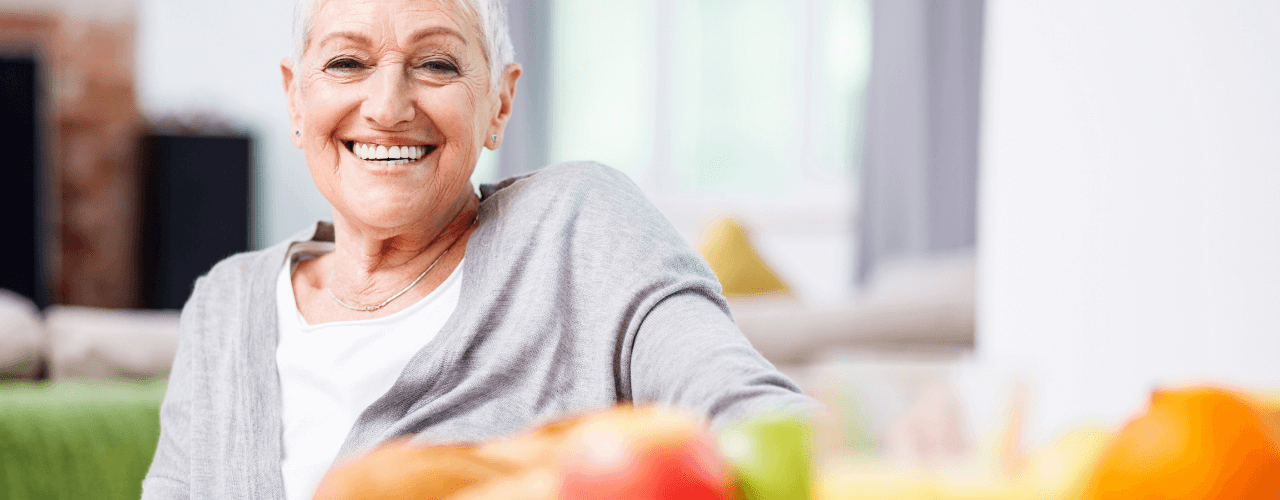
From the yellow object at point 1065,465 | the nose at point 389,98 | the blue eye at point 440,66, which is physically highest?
the blue eye at point 440,66

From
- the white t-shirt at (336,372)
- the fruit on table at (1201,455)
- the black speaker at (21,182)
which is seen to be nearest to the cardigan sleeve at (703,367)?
the fruit on table at (1201,455)

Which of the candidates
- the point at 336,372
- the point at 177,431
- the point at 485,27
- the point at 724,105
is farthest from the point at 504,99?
the point at 724,105

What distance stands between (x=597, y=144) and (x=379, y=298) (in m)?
4.45

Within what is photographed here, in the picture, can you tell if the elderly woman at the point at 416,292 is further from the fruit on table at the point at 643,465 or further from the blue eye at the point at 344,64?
the fruit on table at the point at 643,465

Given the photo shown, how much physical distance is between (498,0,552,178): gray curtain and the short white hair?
4.21 metres

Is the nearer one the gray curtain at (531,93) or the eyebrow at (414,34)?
the eyebrow at (414,34)

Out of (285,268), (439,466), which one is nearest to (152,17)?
(285,268)

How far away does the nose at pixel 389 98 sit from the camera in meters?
0.88

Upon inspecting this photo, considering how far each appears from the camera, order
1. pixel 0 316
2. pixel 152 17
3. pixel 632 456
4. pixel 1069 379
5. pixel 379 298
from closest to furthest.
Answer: pixel 632 456
pixel 379 298
pixel 1069 379
pixel 0 316
pixel 152 17

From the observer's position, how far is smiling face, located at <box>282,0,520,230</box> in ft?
2.87

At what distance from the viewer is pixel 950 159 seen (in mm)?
5004

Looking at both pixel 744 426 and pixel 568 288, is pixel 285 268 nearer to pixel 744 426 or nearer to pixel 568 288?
pixel 568 288

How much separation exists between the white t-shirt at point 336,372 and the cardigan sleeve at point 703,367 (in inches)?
10.4

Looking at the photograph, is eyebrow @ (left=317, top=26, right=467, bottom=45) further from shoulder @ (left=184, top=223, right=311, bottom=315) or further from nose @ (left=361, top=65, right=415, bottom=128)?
shoulder @ (left=184, top=223, right=311, bottom=315)
